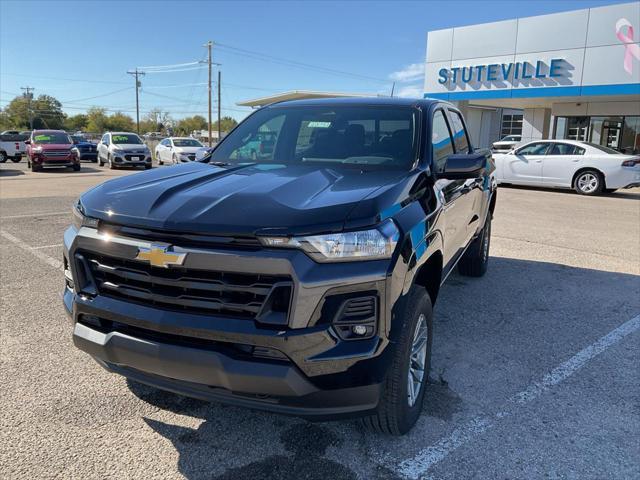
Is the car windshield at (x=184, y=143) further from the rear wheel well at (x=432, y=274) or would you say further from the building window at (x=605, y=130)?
the rear wheel well at (x=432, y=274)

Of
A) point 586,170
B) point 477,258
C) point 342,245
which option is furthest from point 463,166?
point 586,170

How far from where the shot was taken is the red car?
71.2 feet

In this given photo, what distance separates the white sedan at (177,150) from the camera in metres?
22.6

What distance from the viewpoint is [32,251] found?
260 inches

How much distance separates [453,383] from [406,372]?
3.37ft

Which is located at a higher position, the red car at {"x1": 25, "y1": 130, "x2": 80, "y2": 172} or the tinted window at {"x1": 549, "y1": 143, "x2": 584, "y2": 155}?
the tinted window at {"x1": 549, "y1": 143, "x2": 584, "y2": 155}

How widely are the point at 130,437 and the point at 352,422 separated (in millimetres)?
1195

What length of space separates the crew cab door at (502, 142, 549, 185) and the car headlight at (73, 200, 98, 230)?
48.7 feet

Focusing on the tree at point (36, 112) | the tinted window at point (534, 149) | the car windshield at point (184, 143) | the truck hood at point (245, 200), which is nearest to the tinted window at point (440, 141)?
A: the truck hood at point (245, 200)

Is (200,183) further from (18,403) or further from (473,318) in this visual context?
(473,318)

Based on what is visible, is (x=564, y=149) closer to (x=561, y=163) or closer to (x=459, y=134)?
(x=561, y=163)

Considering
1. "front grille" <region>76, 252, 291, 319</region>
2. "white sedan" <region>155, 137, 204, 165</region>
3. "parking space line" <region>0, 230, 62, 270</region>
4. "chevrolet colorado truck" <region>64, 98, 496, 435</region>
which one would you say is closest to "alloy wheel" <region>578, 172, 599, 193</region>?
"chevrolet colorado truck" <region>64, 98, 496, 435</region>

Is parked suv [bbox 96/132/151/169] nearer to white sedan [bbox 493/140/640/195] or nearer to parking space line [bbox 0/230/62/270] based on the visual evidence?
white sedan [bbox 493/140/640/195]

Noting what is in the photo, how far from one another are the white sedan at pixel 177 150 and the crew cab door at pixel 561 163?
1394 centimetres
